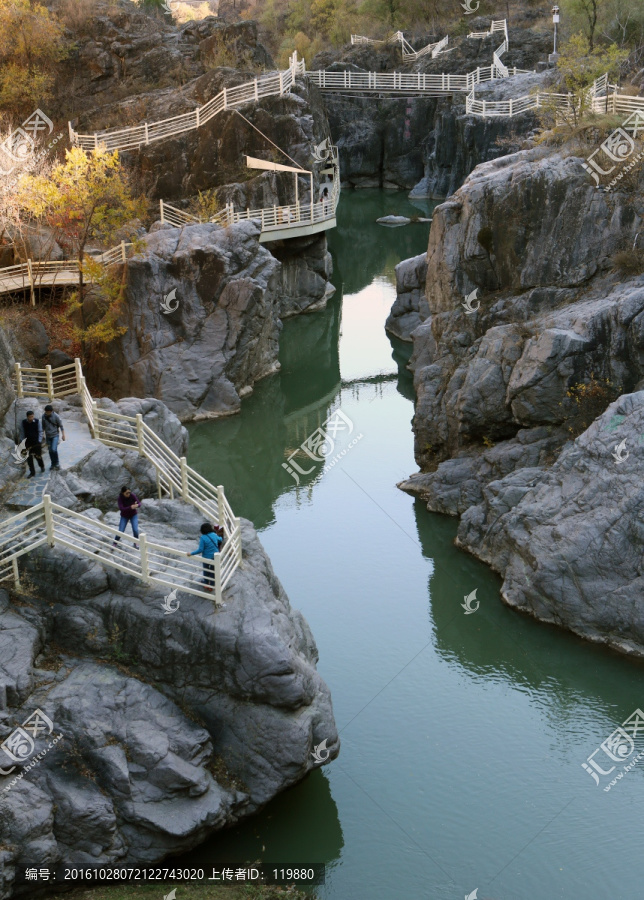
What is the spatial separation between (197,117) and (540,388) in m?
28.4

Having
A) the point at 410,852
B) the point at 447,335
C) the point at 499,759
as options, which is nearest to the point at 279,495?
the point at 447,335

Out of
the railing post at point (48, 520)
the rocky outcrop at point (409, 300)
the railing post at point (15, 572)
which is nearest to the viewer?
the railing post at point (15, 572)

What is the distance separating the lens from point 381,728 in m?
20.7

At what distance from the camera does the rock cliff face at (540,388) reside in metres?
23.3

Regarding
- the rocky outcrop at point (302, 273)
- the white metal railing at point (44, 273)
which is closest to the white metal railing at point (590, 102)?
the rocky outcrop at point (302, 273)

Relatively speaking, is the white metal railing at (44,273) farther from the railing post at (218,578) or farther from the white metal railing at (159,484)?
the railing post at (218,578)

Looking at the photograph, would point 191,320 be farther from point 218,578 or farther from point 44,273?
point 218,578

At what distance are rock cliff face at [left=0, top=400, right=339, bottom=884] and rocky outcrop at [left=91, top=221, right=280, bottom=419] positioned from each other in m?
18.8


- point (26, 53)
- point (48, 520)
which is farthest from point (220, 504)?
point (26, 53)

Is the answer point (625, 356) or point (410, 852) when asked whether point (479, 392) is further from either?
point (410, 852)

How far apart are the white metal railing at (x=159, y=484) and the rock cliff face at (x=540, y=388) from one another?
26.7 feet

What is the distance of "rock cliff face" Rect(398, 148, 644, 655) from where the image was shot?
2328 cm

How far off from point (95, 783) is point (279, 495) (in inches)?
700

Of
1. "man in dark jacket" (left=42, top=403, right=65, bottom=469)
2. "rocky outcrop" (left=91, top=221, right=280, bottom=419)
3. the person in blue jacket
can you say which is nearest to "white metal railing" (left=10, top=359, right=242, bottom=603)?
the person in blue jacket
